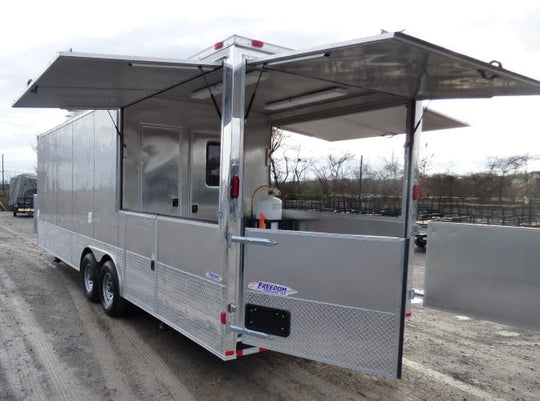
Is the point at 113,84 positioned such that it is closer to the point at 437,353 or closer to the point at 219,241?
the point at 219,241

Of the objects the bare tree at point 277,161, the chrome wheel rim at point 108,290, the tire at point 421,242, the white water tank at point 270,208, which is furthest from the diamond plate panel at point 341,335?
the tire at point 421,242

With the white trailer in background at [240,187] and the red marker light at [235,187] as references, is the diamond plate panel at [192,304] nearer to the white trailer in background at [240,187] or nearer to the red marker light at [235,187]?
the white trailer in background at [240,187]

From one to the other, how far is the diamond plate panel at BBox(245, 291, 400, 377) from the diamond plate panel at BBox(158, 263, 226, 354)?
375mm

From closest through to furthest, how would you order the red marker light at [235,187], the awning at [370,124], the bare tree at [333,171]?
1. the red marker light at [235,187]
2. the awning at [370,124]
3. the bare tree at [333,171]

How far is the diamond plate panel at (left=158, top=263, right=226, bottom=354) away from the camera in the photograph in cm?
320

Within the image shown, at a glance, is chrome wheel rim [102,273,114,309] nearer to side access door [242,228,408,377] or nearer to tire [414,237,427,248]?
side access door [242,228,408,377]

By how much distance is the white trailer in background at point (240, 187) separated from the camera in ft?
8.85

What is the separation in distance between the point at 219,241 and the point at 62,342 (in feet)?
8.24

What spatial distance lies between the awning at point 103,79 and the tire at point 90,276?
207cm

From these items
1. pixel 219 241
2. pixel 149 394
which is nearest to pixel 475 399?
pixel 219 241

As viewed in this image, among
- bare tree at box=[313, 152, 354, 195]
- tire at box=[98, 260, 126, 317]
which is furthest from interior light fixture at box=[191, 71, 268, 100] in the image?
tire at box=[98, 260, 126, 317]

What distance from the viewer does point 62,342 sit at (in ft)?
14.6

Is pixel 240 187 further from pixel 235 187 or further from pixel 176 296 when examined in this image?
pixel 176 296

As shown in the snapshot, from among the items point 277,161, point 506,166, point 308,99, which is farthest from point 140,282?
point 506,166
